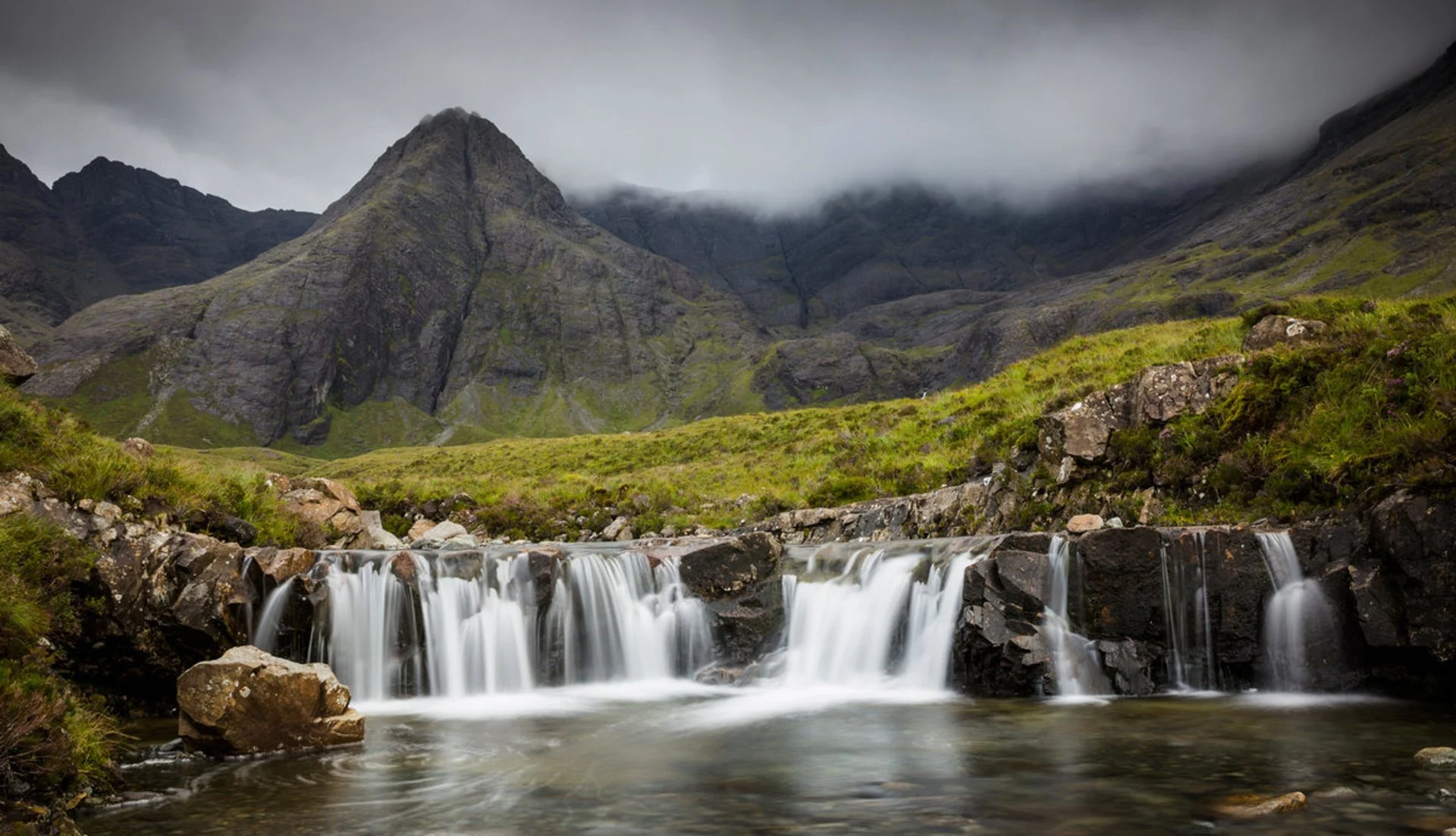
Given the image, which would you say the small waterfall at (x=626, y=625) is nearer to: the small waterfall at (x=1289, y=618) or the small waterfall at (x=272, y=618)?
the small waterfall at (x=272, y=618)

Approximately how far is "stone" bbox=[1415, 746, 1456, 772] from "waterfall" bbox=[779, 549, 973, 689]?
297 inches

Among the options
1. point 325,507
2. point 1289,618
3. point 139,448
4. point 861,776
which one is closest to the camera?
point 861,776

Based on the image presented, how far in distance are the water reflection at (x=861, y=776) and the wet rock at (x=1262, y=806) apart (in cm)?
12

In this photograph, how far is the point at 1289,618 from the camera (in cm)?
1338

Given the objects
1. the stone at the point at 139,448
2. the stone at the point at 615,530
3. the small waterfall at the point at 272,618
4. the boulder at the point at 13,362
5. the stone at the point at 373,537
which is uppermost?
the boulder at the point at 13,362

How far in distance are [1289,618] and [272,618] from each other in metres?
18.9

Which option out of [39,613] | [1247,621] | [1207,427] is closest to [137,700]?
[39,613]

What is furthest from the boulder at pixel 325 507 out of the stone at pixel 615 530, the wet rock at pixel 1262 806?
the wet rock at pixel 1262 806

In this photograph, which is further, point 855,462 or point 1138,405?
point 855,462

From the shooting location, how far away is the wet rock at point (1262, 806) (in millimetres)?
7738

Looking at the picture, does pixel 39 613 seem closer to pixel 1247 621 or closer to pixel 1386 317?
pixel 1247 621

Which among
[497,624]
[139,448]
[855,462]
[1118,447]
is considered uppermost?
[139,448]

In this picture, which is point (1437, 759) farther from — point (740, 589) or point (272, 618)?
point (272, 618)

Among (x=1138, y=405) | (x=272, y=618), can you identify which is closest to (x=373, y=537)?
(x=272, y=618)
